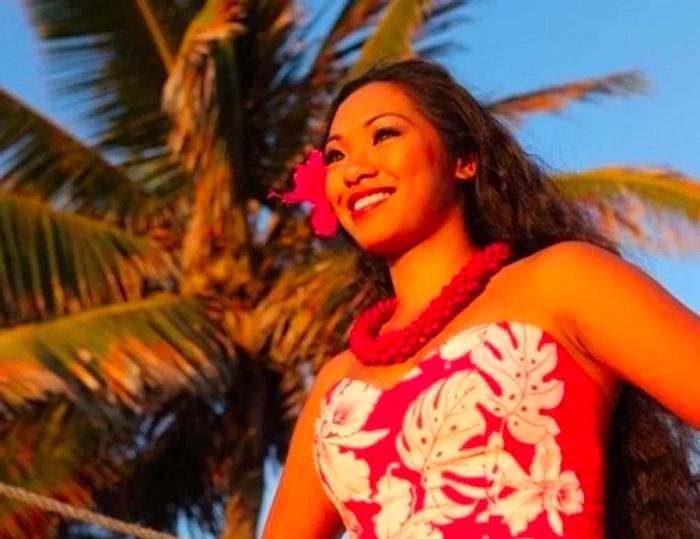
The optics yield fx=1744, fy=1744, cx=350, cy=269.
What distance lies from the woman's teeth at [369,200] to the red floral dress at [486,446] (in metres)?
0.20

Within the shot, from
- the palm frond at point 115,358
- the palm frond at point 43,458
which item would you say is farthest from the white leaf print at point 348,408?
the palm frond at point 43,458

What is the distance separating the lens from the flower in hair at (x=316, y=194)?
2148mm

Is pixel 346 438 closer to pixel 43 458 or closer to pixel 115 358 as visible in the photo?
pixel 115 358

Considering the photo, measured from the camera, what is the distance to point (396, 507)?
183 centimetres

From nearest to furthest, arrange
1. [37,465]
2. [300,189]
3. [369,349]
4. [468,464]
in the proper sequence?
[468,464] < [369,349] < [300,189] < [37,465]

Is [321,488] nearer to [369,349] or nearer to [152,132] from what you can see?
[369,349]

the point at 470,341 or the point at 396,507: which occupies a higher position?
the point at 470,341

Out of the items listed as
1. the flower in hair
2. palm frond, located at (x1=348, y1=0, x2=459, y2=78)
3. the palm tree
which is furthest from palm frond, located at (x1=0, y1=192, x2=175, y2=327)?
the flower in hair

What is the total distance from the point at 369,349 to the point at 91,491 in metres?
6.35

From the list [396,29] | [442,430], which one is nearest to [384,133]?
[442,430]

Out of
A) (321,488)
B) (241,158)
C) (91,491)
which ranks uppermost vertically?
(321,488)

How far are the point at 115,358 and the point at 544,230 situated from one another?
17.2 ft

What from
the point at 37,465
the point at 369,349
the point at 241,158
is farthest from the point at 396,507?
the point at 241,158

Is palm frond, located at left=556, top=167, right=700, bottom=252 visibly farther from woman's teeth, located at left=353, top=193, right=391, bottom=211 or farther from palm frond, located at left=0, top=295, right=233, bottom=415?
woman's teeth, located at left=353, top=193, right=391, bottom=211
